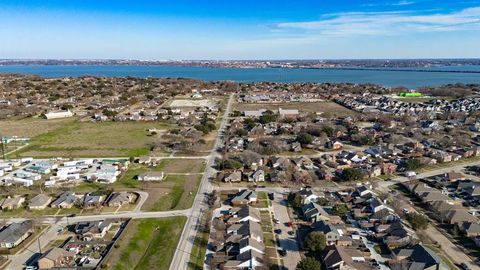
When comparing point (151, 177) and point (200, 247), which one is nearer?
point (200, 247)

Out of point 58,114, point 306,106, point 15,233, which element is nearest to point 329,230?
point 15,233

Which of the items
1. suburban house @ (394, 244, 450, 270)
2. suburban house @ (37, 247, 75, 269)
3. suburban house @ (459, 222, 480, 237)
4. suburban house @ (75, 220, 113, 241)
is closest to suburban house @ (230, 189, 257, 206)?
suburban house @ (75, 220, 113, 241)

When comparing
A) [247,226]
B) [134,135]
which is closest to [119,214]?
[247,226]

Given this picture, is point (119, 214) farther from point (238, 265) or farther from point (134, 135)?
point (134, 135)

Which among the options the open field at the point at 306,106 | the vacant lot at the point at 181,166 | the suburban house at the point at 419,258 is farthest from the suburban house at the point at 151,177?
the open field at the point at 306,106

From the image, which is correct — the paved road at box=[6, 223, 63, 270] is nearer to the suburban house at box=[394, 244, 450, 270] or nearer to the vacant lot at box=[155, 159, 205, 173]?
the vacant lot at box=[155, 159, 205, 173]

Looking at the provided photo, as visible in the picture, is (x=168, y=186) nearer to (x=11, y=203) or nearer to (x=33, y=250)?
(x=11, y=203)
